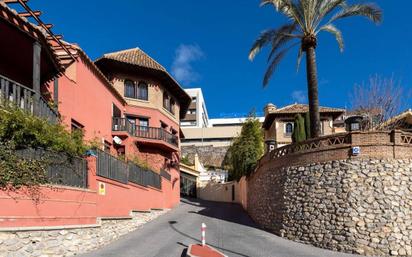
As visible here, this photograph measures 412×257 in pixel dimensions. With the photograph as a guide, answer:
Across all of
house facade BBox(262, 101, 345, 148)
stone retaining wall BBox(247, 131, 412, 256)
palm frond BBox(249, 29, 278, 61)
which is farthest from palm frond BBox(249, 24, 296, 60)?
house facade BBox(262, 101, 345, 148)

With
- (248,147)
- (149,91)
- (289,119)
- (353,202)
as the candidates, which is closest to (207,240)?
(353,202)

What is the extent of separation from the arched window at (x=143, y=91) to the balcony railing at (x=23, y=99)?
16933 millimetres

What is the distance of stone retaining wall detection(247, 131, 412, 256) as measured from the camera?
15.2 metres

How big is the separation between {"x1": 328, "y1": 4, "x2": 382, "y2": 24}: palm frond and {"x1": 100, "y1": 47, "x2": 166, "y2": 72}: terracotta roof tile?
1489 centimetres

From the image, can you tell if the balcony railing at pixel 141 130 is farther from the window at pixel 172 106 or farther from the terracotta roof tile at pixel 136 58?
the terracotta roof tile at pixel 136 58

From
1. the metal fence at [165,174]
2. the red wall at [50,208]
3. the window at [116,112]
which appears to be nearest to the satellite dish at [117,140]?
the window at [116,112]

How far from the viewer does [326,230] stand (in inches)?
641

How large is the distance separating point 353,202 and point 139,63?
19782mm

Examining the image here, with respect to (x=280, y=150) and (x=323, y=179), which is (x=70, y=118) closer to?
(x=280, y=150)

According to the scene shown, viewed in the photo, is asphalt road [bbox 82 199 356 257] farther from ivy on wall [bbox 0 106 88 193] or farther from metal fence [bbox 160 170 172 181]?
metal fence [bbox 160 170 172 181]

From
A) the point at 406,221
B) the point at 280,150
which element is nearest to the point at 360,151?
the point at 406,221

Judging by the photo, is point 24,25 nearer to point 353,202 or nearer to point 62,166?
point 62,166

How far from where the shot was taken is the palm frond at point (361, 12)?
19750mm

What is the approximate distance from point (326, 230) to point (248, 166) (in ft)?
41.6
